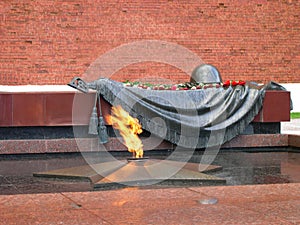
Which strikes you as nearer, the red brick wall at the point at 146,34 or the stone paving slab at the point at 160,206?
the stone paving slab at the point at 160,206

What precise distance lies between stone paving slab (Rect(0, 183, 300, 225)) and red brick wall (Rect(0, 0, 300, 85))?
7597mm

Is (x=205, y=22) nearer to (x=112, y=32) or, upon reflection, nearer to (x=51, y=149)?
(x=112, y=32)

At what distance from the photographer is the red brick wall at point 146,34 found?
1126 cm

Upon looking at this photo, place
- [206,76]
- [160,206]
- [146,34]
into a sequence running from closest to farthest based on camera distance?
[160,206], [206,76], [146,34]

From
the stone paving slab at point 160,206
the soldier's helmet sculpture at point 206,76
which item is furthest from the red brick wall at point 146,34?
the stone paving slab at point 160,206

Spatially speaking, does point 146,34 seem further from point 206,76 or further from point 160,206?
point 160,206

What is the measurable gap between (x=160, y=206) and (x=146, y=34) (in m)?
8.46

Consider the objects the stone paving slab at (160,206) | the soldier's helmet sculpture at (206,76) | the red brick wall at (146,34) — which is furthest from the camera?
the red brick wall at (146,34)

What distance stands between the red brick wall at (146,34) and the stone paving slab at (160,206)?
24.9ft

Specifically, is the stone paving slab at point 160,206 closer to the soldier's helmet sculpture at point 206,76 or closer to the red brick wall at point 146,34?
the soldier's helmet sculpture at point 206,76

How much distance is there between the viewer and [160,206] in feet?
11.5

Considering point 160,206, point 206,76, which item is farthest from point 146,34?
point 160,206

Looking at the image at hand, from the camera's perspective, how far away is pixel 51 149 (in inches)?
265

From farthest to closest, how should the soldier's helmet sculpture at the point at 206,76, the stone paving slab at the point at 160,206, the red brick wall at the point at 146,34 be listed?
the red brick wall at the point at 146,34 < the soldier's helmet sculpture at the point at 206,76 < the stone paving slab at the point at 160,206
